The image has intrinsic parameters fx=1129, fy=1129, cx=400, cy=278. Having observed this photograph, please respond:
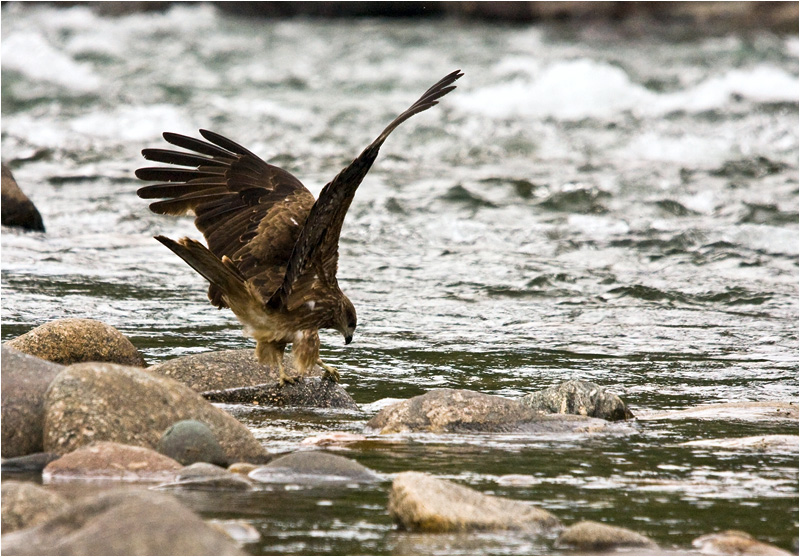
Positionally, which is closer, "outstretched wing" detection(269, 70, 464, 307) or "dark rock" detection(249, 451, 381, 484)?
"dark rock" detection(249, 451, 381, 484)

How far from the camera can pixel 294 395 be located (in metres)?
5.96

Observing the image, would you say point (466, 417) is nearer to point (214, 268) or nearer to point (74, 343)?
point (214, 268)

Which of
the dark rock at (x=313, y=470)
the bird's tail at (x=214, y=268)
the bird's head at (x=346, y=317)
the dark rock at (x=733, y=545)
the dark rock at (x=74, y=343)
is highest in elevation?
the bird's tail at (x=214, y=268)

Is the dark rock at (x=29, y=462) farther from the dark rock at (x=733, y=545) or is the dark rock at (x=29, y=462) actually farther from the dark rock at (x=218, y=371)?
the dark rock at (x=733, y=545)

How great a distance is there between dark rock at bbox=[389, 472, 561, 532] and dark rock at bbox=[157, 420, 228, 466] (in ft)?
3.07

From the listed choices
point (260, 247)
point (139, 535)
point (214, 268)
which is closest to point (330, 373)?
point (260, 247)

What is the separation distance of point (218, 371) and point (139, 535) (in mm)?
3085

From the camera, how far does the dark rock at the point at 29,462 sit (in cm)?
420

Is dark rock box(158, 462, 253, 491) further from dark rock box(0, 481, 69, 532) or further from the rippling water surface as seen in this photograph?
dark rock box(0, 481, 69, 532)

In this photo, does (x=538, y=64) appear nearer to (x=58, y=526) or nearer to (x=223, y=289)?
(x=223, y=289)

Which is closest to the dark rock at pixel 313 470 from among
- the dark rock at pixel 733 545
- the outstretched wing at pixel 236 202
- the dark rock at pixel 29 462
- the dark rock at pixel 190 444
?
the dark rock at pixel 190 444

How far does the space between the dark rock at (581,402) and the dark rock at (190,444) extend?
1766mm

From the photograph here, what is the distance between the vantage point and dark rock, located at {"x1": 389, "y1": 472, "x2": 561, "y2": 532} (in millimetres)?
3557

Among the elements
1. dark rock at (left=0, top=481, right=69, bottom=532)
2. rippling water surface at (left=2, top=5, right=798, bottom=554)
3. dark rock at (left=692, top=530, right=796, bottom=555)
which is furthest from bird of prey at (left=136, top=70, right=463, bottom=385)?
dark rock at (left=692, top=530, right=796, bottom=555)
